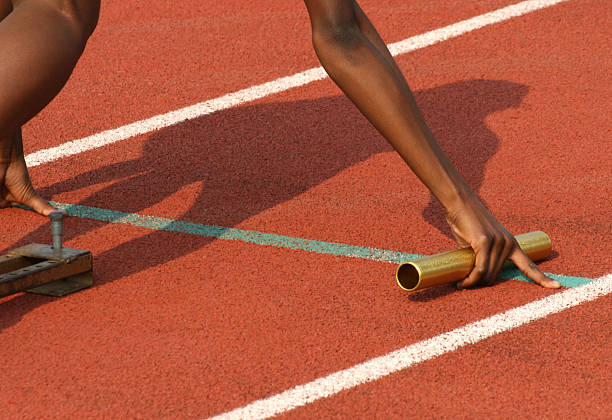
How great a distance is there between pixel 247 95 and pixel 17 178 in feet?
6.54

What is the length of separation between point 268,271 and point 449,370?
3.03 feet

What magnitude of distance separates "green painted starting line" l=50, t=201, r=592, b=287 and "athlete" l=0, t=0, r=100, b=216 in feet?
3.89

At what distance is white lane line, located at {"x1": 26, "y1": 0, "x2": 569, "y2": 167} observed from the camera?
513 centimetres

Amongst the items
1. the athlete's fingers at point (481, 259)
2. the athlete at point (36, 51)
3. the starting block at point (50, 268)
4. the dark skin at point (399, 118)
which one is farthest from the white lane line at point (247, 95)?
the athlete's fingers at point (481, 259)

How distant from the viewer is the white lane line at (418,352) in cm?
263

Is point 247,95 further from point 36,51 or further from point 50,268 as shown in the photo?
point 36,51

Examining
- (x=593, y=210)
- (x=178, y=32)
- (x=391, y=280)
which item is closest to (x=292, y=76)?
(x=178, y=32)

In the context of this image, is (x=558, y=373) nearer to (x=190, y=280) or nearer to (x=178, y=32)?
(x=190, y=280)

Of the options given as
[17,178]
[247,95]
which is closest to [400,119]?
[17,178]

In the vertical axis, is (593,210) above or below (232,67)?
above

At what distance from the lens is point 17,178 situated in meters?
4.11

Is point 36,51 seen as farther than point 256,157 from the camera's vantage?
No

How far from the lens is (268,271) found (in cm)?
354

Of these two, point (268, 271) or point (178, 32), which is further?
point (178, 32)
